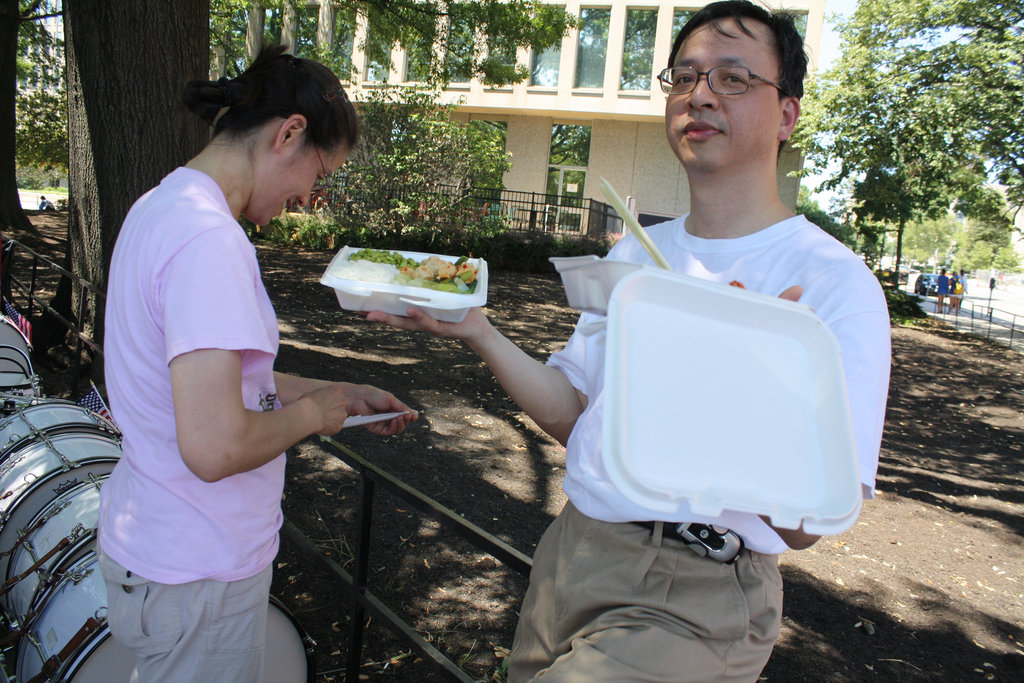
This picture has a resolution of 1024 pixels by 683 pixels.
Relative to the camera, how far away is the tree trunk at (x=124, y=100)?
498 centimetres

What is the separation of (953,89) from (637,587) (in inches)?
796

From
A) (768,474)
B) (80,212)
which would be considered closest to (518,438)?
(80,212)

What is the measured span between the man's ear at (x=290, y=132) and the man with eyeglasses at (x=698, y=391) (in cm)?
49

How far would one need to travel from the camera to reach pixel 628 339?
3.68 feet

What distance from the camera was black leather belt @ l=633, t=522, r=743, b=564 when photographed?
1429mm

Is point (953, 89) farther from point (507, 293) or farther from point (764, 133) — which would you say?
point (764, 133)

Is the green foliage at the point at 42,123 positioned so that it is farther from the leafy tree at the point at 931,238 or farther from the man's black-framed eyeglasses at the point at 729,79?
the leafy tree at the point at 931,238

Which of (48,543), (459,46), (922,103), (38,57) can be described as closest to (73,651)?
(48,543)

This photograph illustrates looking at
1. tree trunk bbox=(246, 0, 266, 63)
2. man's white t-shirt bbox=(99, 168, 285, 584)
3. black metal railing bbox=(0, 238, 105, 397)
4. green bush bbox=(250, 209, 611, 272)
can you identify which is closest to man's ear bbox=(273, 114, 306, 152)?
man's white t-shirt bbox=(99, 168, 285, 584)

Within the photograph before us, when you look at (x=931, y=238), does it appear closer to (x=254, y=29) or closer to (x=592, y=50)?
(x=592, y=50)

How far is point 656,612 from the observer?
1.43 meters

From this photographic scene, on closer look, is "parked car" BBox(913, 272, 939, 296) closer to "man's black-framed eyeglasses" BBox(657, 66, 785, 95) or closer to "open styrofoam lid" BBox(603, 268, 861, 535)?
"man's black-framed eyeglasses" BBox(657, 66, 785, 95)

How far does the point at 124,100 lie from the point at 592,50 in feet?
88.6

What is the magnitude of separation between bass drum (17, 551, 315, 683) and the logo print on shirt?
0.70m
